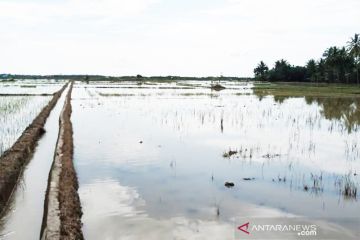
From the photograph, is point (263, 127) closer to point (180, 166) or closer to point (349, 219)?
point (180, 166)

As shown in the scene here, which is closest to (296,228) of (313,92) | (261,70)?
(313,92)

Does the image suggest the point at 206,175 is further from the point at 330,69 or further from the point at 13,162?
the point at 330,69

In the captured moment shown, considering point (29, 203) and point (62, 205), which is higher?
point (62, 205)

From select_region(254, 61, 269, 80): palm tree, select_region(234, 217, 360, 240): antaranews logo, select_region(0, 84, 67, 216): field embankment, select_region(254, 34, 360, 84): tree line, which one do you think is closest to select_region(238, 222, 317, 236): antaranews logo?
select_region(234, 217, 360, 240): antaranews logo

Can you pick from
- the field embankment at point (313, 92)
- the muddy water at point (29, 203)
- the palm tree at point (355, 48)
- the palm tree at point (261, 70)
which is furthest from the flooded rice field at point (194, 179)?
the palm tree at point (261, 70)

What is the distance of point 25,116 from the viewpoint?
1603 centimetres

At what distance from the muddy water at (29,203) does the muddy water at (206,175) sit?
2.16 ft

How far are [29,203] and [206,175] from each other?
10.3 ft

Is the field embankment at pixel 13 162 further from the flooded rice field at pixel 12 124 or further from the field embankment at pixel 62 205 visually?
the field embankment at pixel 62 205

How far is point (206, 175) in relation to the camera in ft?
23.8

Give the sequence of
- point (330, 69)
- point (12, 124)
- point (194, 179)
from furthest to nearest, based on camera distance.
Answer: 1. point (330, 69)
2. point (12, 124)
3. point (194, 179)

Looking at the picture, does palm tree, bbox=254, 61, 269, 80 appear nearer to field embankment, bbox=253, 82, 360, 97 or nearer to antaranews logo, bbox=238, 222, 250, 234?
field embankment, bbox=253, 82, 360, 97

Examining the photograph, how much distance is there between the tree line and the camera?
159ft

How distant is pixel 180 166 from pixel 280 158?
233cm
